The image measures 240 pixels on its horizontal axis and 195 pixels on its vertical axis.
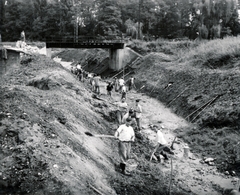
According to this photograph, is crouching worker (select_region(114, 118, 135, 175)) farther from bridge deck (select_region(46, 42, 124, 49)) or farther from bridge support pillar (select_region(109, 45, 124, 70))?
bridge support pillar (select_region(109, 45, 124, 70))

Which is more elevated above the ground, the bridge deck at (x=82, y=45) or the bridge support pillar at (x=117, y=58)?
the bridge deck at (x=82, y=45)

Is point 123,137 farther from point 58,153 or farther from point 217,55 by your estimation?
point 217,55

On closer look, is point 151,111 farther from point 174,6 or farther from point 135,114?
point 174,6

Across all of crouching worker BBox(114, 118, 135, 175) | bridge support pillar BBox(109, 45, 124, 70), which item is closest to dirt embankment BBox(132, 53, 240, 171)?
crouching worker BBox(114, 118, 135, 175)

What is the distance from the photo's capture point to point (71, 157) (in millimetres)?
8125

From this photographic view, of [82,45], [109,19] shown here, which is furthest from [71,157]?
[109,19]

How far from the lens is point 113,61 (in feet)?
115

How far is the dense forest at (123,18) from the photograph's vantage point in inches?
1662

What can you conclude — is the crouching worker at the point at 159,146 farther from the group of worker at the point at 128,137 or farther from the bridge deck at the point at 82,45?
the bridge deck at the point at 82,45

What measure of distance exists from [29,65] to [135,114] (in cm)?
953

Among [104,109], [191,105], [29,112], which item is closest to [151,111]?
[191,105]

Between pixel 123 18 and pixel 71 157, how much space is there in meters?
54.5

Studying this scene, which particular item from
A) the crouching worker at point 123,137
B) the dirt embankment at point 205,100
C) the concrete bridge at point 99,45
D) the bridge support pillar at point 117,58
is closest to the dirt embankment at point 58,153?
the crouching worker at point 123,137

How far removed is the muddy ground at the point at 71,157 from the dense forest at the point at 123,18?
32758mm
